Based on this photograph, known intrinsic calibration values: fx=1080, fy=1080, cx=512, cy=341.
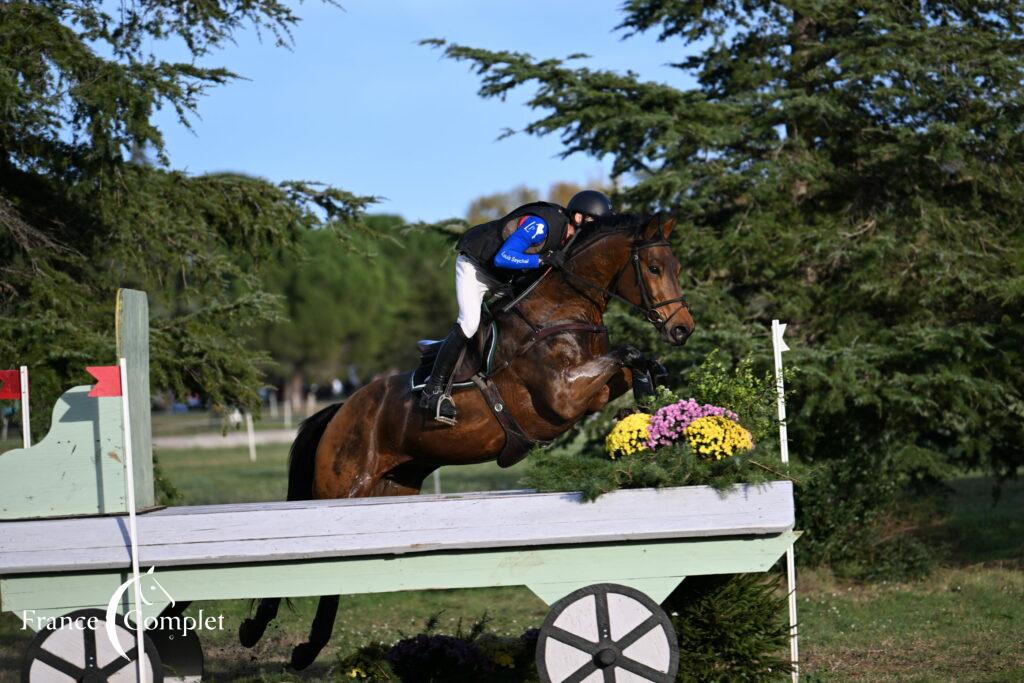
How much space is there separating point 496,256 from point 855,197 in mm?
5676

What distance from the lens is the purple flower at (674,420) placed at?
512 centimetres

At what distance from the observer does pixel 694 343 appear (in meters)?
9.42

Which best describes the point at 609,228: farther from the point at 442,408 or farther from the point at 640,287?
the point at 442,408

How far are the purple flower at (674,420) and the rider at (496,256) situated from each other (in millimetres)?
1252

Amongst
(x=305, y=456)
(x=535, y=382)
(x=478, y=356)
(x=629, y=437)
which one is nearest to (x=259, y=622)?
(x=305, y=456)

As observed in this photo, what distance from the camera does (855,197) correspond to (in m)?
10.5

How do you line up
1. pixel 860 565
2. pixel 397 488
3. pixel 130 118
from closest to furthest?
pixel 397 488
pixel 130 118
pixel 860 565

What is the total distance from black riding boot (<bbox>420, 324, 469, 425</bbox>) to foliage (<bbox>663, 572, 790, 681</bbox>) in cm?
164

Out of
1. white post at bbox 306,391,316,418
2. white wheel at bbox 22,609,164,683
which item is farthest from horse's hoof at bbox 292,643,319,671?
white post at bbox 306,391,316,418

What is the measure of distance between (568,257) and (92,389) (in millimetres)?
2615

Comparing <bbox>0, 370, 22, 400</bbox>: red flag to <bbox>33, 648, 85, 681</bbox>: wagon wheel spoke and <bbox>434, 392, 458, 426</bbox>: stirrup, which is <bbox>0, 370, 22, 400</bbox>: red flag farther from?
<bbox>434, 392, 458, 426</bbox>: stirrup

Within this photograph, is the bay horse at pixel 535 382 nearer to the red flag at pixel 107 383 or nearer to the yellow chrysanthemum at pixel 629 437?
the yellow chrysanthemum at pixel 629 437

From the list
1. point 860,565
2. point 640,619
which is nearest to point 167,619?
point 640,619

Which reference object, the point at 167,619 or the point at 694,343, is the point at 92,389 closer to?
the point at 167,619
